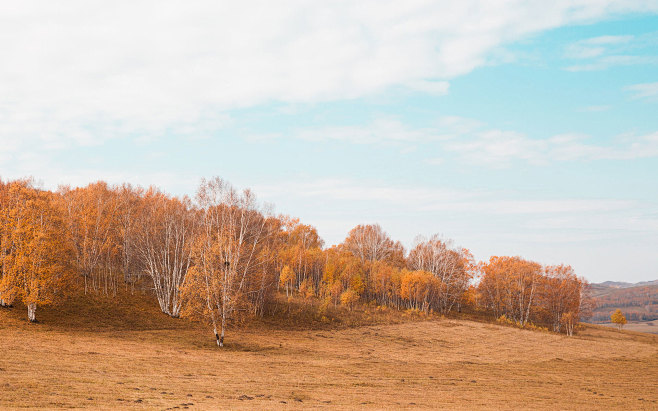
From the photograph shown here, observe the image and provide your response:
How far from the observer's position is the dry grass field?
2494 centimetres

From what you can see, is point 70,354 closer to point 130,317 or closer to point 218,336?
point 218,336

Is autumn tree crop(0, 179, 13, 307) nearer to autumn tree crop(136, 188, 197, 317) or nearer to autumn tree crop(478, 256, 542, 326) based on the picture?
autumn tree crop(136, 188, 197, 317)

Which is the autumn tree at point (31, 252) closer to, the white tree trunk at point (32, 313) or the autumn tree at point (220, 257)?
the white tree trunk at point (32, 313)

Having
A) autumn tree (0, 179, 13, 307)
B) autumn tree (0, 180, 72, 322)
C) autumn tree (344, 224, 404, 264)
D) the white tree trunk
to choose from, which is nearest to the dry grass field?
the white tree trunk

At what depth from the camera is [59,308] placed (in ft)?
189

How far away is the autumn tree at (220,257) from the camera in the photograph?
50125mm

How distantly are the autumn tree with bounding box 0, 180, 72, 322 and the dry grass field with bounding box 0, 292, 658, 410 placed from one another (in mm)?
3520

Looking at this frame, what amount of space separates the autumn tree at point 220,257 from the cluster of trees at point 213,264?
16 centimetres

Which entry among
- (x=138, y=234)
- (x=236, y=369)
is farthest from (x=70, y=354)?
(x=138, y=234)

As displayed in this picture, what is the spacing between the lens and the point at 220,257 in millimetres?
52094

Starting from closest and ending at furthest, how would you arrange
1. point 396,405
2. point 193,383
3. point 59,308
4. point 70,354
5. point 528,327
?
point 396,405 < point 193,383 < point 70,354 < point 59,308 < point 528,327

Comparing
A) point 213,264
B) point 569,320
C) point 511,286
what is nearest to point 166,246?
point 213,264

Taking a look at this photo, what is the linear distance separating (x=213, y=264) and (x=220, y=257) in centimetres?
326

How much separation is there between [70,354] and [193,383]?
572 inches
